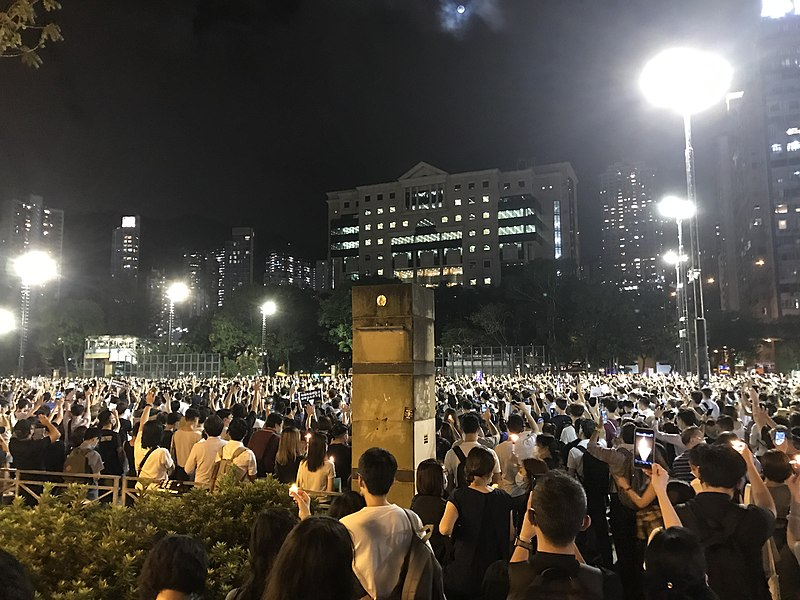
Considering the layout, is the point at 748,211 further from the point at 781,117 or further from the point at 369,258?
the point at 369,258

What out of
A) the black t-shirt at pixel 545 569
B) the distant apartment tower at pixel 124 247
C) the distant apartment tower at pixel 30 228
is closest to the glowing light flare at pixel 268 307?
the distant apartment tower at pixel 30 228

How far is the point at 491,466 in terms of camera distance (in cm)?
438

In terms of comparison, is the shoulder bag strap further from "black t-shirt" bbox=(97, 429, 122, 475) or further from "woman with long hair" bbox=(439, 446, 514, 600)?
"woman with long hair" bbox=(439, 446, 514, 600)

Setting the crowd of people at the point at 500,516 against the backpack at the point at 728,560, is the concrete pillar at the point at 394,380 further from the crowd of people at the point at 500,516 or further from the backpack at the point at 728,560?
the backpack at the point at 728,560

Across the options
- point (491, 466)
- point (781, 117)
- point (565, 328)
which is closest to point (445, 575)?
point (491, 466)

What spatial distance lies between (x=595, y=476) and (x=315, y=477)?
9.32ft

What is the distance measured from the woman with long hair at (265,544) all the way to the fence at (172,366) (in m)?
47.9

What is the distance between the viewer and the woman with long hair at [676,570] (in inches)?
109

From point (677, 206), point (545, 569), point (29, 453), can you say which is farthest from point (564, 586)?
point (677, 206)

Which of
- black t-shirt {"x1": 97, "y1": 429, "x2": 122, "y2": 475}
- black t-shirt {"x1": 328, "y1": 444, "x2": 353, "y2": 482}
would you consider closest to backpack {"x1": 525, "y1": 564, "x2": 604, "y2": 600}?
black t-shirt {"x1": 328, "y1": 444, "x2": 353, "y2": 482}

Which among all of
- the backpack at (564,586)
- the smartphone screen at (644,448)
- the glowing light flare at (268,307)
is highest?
the glowing light flare at (268,307)

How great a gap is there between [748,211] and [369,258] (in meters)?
61.8

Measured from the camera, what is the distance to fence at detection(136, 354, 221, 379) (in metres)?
48.5

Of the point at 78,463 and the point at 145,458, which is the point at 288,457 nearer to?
the point at 145,458
